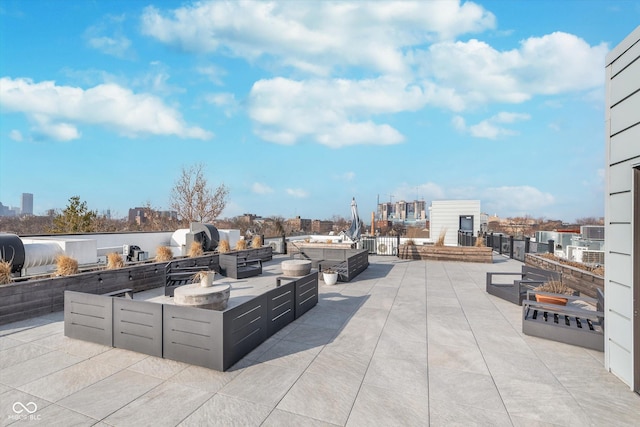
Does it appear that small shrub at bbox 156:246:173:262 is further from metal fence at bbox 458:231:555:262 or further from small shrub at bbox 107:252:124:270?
metal fence at bbox 458:231:555:262

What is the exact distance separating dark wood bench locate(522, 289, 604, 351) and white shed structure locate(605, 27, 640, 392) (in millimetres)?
760

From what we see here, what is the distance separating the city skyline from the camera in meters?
9.42

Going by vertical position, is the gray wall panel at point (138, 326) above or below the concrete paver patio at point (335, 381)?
above

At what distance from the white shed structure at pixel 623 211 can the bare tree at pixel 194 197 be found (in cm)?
2416

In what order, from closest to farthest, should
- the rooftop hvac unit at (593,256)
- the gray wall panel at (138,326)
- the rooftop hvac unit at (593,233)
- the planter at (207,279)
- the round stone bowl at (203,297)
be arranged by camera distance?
the gray wall panel at (138,326) → the round stone bowl at (203,297) → the planter at (207,279) → the rooftop hvac unit at (593,256) → the rooftop hvac unit at (593,233)

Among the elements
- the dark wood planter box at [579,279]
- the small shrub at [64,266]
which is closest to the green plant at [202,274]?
the small shrub at [64,266]

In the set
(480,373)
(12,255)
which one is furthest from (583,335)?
(12,255)

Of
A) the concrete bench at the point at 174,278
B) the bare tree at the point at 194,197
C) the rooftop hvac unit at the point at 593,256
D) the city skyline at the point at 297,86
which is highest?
the city skyline at the point at 297,86

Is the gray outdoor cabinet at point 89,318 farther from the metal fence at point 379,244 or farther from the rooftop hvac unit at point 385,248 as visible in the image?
the rooftop hvac unit at point 385,248

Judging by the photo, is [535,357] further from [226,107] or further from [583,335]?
[226,107]

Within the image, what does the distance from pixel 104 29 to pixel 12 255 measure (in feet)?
29.8

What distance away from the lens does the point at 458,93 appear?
46.5ft

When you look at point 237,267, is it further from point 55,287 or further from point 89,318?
point 89,318

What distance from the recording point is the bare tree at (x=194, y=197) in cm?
2378
